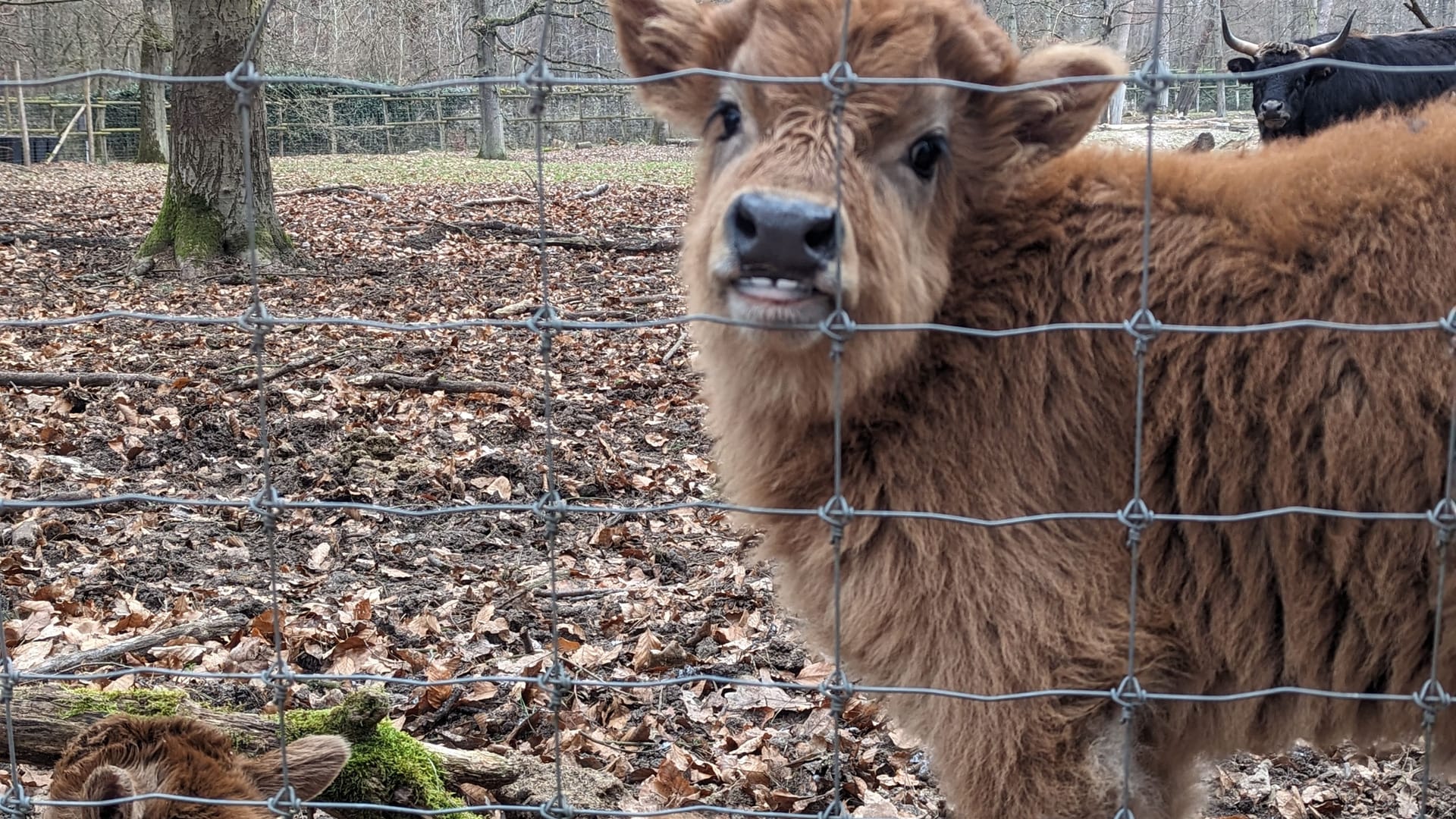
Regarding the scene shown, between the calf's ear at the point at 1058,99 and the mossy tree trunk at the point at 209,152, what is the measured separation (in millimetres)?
10429

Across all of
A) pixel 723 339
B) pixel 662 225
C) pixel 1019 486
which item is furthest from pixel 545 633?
pixel 662 225

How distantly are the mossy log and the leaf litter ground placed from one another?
376 millimetres

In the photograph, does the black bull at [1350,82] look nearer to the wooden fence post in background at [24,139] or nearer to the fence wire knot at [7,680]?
the fence wire knot at [7,680]

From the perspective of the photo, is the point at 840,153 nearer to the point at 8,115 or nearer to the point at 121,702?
the point at 121,702

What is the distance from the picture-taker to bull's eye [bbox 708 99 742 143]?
10.2 ft

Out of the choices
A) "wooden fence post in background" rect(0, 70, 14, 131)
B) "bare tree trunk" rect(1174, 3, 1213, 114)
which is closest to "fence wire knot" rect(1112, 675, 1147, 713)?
"bare tree trunk" rect(1174, 3, 1213, 114)

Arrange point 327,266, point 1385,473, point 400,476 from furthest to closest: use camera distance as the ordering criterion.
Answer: point 327,266 < point 400,476 < point 1385,473

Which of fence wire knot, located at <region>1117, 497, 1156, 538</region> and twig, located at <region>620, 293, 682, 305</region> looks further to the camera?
twig, located at <region>620, 293, 682, 305</region>

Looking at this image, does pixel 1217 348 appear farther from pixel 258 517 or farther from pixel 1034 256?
pixel 258 517

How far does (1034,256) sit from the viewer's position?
9.70 ft

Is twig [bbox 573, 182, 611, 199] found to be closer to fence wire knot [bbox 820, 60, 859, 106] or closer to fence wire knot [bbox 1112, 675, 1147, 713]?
fence wire knot [bbox 820, 60, 859, 106]

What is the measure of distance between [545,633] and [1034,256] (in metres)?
2.80

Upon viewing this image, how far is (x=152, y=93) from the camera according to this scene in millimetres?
27859

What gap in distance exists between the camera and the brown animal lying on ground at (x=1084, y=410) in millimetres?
2572
